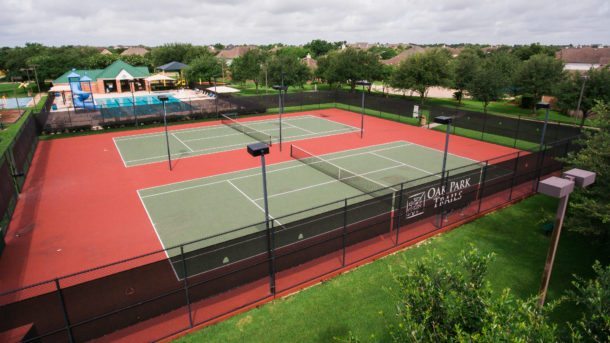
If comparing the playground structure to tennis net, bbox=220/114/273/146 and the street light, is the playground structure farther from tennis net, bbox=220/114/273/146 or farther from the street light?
the street light

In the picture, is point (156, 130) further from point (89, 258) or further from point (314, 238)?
point (314, 238)

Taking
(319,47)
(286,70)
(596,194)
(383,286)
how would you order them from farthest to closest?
(319,47) → (286,70) → (596,194) → (383,286)

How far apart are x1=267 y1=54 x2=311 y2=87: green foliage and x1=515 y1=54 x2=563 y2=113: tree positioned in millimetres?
32472

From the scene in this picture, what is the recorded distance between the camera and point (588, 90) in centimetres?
3309

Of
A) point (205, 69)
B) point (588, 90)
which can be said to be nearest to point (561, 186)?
point (588, 90)

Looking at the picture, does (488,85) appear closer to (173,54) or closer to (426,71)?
(426,71)

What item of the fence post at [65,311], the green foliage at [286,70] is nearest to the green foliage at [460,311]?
the fence post at [65,311]

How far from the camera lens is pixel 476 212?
1742 cm

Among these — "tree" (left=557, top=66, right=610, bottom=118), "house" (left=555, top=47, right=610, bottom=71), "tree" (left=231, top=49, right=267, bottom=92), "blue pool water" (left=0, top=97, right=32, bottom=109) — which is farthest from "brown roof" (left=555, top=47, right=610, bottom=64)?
"blue pool water" (left=0, top=97, right=32, bottom=109)

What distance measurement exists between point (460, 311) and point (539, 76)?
4774cm

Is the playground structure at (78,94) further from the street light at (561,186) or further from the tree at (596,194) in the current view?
the street light at (561,186)

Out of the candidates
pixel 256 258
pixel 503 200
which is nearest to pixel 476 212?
pixel 503 200

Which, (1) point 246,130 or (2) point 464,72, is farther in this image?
(2) point 464,72

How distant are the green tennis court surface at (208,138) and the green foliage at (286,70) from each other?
794 inches
